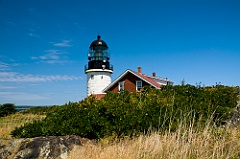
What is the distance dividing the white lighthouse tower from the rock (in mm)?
23704

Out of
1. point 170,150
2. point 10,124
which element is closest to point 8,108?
point 10,124

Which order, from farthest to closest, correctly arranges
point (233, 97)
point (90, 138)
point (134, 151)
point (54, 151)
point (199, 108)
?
point (233, 97) < point (199, 108) < point (90, 138) < point (54, 151) < point (134, 151)

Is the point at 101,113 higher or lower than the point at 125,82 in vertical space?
lower

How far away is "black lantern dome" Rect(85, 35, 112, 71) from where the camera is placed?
2866 centimetres

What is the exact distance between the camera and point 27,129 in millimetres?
5766

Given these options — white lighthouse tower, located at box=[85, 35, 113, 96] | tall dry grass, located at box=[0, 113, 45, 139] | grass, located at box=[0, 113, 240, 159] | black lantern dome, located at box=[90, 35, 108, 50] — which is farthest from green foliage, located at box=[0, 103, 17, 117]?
grass, located at box=[0, 113, 240, 159]

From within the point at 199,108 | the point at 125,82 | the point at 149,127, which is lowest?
the point at 149,127

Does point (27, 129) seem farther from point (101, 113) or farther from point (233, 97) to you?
point (233, 97)

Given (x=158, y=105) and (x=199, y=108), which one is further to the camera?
(x=199, y=108)

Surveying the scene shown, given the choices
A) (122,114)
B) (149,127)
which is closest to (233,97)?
(149,127)

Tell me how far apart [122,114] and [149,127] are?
76cm

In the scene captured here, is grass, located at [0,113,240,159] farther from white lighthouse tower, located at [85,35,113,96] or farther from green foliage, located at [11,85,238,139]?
white lighthouse tower, located at [85,35,113,96]

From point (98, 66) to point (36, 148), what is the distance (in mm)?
24694

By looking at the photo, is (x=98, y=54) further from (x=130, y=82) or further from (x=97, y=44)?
(x=130, y=82)
